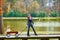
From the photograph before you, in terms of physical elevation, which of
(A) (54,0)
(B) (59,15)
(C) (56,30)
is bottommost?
(C) (56,30)

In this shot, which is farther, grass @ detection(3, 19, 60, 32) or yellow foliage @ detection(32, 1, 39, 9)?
yellow foliage @ detection(32, 1, 39, 9)

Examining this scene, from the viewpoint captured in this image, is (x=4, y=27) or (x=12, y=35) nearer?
(x=12, y=35)

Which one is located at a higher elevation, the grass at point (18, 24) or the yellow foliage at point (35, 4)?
the yellow foliage at point (35, 4)

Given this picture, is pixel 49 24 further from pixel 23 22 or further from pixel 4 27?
pixel 4 27

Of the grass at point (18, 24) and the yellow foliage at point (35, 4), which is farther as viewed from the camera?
the yellow foliage at point (35, 4)

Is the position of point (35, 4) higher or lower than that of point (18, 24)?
higher

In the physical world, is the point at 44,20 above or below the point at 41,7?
below

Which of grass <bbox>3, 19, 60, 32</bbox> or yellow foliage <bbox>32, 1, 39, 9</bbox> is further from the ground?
yellow foliage <bbox>32, 1, 39, 9</bbox>

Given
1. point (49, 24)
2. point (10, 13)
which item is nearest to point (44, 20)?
point (49, 24)

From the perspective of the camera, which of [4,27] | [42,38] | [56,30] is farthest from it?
[56,30]

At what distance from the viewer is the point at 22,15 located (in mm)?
8984

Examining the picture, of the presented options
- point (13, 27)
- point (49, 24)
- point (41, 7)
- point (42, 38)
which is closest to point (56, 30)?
point (49, 24)

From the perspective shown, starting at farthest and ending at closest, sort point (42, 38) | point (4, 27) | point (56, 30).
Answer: point (56, 30) → point (4, 27) → point (42, 38)

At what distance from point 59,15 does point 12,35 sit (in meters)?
3.29
